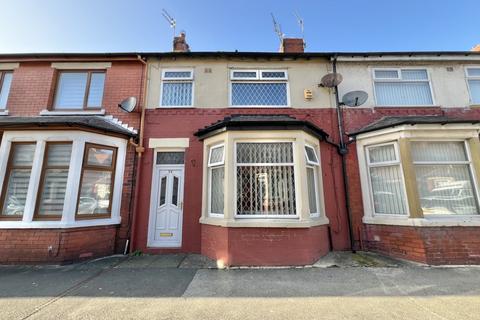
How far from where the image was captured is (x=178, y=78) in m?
7.21

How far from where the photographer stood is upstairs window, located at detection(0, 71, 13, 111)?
7.16m

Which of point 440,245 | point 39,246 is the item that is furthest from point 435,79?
point 39,246

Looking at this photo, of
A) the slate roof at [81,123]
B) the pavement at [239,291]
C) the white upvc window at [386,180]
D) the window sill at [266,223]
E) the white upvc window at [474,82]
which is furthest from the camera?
the white upvc window at [474,82]

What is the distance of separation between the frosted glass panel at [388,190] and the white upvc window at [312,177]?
5.46 ft

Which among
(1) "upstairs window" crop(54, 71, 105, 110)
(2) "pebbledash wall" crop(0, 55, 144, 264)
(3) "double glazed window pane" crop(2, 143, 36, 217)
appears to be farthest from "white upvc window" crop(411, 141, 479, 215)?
(3) "double glazed window pane" crop(2, 143, 36, 217)

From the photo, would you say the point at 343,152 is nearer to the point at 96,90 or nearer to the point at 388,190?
the point at 388,190

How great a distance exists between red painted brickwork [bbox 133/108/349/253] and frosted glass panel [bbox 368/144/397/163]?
0.92 meters

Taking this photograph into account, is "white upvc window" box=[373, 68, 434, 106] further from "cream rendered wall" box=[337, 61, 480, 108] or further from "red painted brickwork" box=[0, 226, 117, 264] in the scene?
"red painted brickwork" box=[0, 226, 117, 264]

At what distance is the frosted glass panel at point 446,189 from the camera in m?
5.45

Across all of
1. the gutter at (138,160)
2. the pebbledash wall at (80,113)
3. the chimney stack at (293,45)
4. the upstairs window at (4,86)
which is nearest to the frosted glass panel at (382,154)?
the chimney stack at (293,45)

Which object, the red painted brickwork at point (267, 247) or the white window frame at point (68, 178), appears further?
the white window frame at point (68, 178)

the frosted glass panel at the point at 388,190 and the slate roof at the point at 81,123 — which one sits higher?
the slate roof at the point at 81,123

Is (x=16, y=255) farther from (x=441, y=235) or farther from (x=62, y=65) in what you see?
(x=441, y=235)

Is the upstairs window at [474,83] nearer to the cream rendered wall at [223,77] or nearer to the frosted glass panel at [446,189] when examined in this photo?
the frosted glass panel at [446,189]
